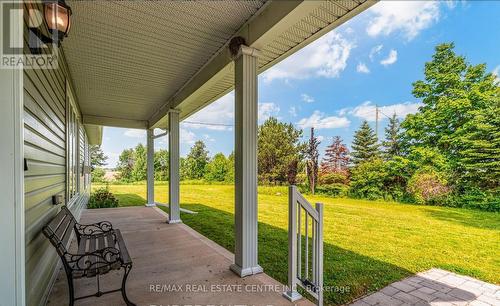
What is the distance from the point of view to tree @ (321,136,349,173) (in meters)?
13.4

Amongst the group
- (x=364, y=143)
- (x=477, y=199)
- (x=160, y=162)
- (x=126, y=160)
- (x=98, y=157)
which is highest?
(x=364, y=143)

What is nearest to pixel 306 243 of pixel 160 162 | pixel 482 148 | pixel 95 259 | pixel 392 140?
pixel 95 259

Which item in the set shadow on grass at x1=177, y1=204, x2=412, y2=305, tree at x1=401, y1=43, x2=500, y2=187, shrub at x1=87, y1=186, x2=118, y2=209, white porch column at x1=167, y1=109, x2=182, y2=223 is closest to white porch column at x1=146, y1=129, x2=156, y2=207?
shrub at x1=87, y1=186, x2=118, y2=209

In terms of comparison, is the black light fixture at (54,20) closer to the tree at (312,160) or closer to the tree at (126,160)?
the tree at (312,160)

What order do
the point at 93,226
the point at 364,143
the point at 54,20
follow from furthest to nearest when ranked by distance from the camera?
the point at 364,143 → the point at 93,226 → the point at 54,20

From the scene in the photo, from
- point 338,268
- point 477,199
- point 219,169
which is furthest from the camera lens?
point 219,169

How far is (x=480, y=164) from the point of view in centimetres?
876

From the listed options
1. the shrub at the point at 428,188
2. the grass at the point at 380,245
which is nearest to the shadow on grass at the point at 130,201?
the grass at the point at 380,245

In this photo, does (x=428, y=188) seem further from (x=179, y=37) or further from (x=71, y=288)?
(x=71, y=288)

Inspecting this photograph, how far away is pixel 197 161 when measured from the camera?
73.0ft

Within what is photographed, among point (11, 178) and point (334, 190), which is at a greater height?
point (11, 178)

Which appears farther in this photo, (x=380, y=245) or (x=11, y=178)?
(x=380, y=245)

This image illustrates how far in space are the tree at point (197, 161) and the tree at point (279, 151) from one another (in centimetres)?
760

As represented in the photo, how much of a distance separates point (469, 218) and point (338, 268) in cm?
615
